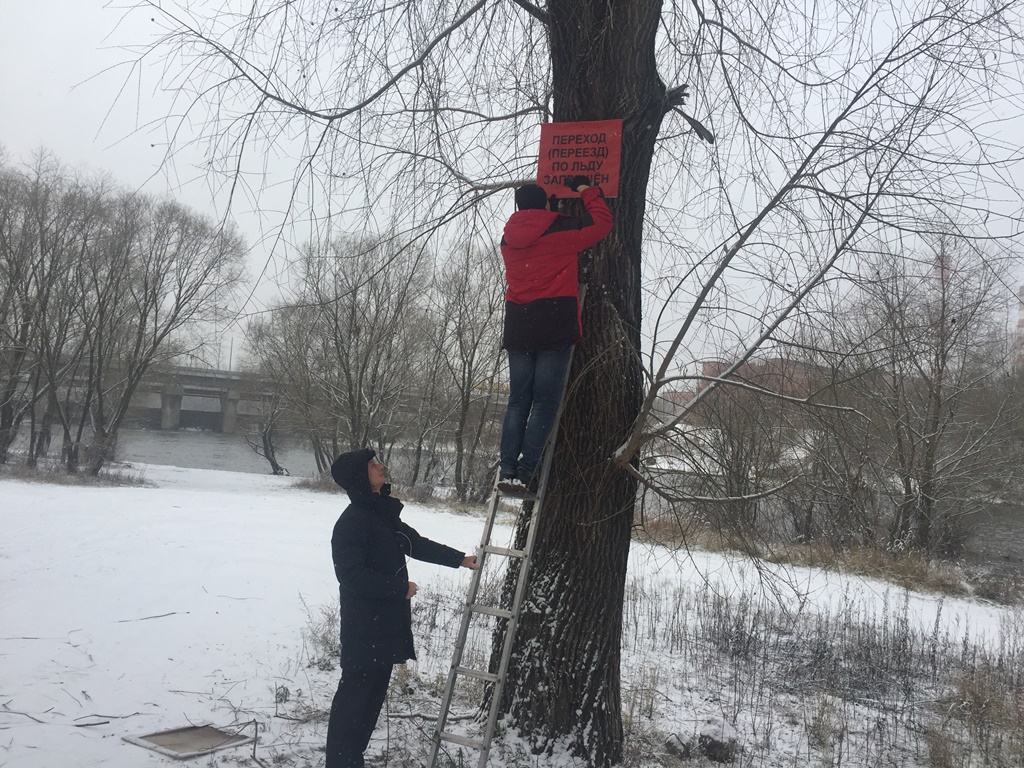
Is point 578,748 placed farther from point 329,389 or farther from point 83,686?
point 329,389

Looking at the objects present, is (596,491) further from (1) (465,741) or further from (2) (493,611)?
(1) (465,741)

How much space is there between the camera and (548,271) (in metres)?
3.87

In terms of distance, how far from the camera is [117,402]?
25.6 m

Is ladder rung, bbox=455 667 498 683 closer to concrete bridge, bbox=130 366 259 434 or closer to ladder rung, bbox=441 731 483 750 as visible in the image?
ladder rung, bbox=441 731 483 750

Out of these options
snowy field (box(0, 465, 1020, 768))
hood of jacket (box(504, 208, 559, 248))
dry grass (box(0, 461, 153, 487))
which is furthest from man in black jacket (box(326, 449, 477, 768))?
dry grass (box(0, 461, 153, 487))

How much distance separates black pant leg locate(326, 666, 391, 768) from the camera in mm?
3609

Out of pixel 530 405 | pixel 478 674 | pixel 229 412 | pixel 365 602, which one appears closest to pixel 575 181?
pixel 530 405

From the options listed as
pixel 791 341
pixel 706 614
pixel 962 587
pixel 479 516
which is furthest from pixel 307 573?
pixel 962 587

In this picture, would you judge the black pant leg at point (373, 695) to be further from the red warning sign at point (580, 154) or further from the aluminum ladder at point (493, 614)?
the red warning sign at point (580, 154)

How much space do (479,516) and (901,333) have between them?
13.2 meters

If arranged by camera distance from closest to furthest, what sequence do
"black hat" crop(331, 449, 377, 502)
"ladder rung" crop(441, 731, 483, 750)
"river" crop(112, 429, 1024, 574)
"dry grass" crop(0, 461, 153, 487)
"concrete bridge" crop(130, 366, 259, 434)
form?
"ladder rung" crop(441, 731, 483, 750)
"black hat" crop(331, 449, 377, 502)
"river" crop(112, 429, 1024, 574)
"dry grass" crop(0, 461, 153, 487)
"concrete bridge" crop(130, 366, 259, 434)

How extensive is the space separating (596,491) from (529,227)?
4.84ft

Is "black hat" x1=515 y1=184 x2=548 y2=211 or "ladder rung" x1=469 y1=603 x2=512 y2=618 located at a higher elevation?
"black hat" x1=515 y1=184 x2=548 y2=211

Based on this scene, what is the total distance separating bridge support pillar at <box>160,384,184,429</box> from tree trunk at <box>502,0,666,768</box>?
34.8 m
